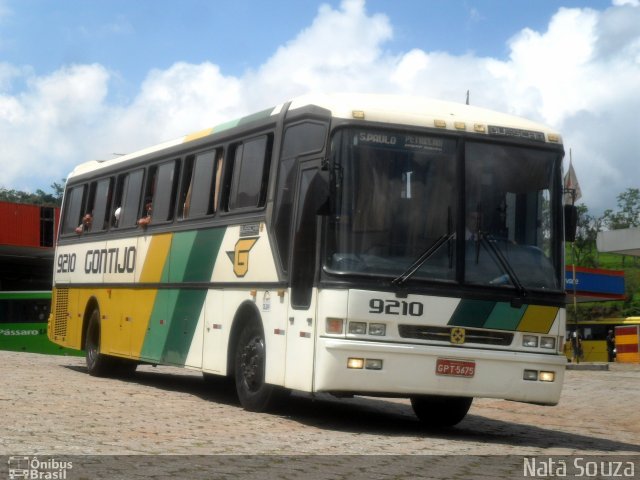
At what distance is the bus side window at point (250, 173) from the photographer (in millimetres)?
14367

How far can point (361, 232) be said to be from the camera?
12.2 m

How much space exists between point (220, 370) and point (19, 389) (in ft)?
8.61

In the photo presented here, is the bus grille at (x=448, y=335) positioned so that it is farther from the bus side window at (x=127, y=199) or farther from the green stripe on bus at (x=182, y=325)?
the bus side window at (x=127, y=199)

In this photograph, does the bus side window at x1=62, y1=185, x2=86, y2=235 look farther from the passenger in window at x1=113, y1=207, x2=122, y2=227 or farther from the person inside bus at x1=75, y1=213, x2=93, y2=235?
the passenger in window at x1=113, y1=207, x2=122, y2=227

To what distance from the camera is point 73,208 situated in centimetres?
2297

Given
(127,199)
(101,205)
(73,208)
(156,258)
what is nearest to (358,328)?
(156,258)

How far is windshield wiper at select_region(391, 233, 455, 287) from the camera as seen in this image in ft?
40.0

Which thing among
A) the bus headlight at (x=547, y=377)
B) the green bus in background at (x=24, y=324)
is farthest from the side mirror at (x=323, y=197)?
the green bus in background at (x=24, y=324)

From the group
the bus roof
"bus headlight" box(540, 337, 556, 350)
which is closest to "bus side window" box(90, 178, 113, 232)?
the bus roof

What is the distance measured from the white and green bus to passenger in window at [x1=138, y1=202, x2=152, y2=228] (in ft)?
12.5

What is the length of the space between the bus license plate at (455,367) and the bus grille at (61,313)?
11956mm

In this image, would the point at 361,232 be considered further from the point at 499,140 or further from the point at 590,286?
the point at 590,286

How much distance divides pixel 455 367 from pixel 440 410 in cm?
241

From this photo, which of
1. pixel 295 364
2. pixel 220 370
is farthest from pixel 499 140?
pixel 220 370
